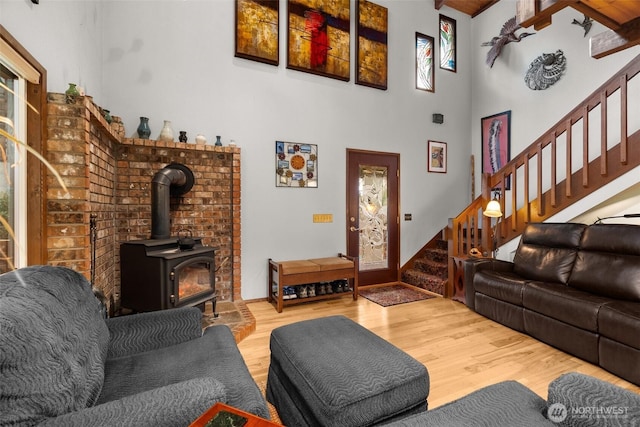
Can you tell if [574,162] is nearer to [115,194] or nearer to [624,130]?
[624,130]

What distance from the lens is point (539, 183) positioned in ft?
12.3

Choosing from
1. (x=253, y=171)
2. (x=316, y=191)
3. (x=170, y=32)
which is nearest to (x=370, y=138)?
(x=316, y=191)

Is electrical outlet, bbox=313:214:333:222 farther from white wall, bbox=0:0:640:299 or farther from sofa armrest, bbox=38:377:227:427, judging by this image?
sofa armrest, bbox=38:377:227:427

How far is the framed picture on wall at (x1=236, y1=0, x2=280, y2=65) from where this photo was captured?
3.92 meters

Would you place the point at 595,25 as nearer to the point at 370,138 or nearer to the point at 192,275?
the point at 370,138

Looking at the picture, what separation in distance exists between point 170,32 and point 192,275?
274 cm

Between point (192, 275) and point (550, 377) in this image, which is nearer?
point (550, 377)

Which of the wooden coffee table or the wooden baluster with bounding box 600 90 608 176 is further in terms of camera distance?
the wooden baluster with bounding box 600 90 608 176

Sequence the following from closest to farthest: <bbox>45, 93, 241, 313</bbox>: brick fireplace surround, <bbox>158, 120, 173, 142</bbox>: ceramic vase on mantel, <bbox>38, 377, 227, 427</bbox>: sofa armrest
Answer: <bbox>38, 377, 227, 427</bbox>: sofa armrest < <bbox>45, 93, 241, 313</bbox>: brick fireplace surround < <bbox>158, 120, 173, 142</bbox>: ceramic vase on mantel

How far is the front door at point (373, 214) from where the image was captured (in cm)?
470

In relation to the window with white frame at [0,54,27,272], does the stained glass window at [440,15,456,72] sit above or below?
above

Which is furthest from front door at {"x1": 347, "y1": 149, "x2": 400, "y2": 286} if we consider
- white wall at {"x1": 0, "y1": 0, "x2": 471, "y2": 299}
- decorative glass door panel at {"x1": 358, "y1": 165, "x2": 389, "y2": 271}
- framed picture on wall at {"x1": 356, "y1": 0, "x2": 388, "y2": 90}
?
framed picture on wall at {"x1": 356, "y1": 0, "x2": 388, "y2": 90}

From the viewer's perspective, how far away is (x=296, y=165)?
14.1ft

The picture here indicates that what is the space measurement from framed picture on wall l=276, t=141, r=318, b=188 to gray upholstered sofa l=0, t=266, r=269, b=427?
2.59 metres
